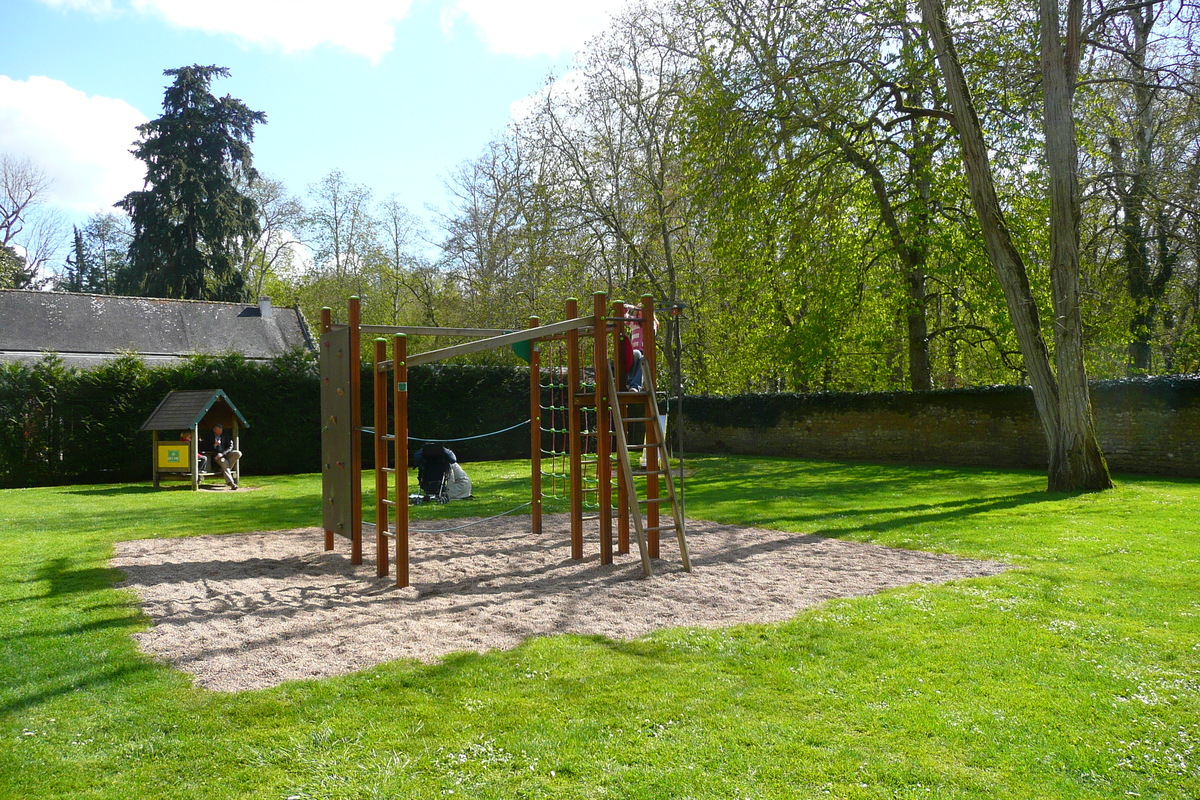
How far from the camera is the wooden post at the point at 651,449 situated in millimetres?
7395

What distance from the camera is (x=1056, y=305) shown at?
1202 cm

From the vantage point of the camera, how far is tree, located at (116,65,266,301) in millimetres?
32250

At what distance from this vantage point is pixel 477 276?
1243 inches

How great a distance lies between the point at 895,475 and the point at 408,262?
1075 inches

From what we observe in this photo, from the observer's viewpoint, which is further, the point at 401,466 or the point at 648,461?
the point at 648,461

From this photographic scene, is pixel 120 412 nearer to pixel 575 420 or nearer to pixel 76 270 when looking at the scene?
pixel 575 420

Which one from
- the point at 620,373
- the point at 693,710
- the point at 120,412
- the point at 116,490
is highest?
the point at 120,412

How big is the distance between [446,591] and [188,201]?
31.2 metres

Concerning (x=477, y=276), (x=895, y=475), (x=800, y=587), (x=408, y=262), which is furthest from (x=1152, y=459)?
(x=408, y=262)

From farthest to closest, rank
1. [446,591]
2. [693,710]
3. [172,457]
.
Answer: [172,457], [446,591], [693,710]

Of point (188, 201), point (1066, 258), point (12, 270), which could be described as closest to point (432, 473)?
point (1066, 258)

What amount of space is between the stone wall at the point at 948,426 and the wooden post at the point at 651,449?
12.0m

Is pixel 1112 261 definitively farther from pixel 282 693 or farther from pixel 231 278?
pixel 231 278

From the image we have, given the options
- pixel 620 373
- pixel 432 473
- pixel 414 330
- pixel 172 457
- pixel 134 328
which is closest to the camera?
pixel 620 373
